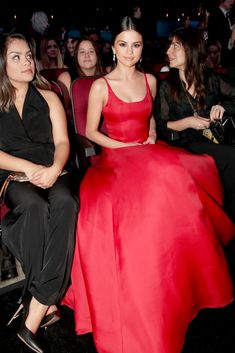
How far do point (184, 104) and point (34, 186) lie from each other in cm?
141

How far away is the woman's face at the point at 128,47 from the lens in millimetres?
2168

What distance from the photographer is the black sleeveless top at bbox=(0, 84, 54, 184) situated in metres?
1.98

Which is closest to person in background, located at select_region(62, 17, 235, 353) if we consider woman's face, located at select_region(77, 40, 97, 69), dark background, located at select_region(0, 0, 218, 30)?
woman's face, located at select_region(77, 40, 97, 69)

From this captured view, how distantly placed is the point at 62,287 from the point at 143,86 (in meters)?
1.53

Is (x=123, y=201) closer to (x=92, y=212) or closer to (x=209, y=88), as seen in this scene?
(x=92, y=212)

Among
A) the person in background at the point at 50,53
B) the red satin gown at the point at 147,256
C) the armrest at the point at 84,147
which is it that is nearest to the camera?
the red satin gown at the point at 147,256

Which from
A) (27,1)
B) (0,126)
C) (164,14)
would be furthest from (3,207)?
(164,14)

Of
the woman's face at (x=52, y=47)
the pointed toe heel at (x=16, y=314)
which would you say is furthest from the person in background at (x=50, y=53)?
the pointed toe heel at (x=16, y=314)

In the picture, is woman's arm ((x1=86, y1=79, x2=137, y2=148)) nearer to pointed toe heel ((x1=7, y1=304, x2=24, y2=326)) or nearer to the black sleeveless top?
the black sleeveless top

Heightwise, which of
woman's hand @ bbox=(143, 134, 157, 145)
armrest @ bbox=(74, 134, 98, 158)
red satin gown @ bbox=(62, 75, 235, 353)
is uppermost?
armrest @ bbox=(74, 134, 98, 158)

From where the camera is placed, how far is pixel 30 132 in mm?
2041

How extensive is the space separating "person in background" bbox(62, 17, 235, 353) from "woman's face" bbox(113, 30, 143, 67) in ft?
2.24

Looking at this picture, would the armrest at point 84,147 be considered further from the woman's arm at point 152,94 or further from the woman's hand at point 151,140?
the woman's arm at point 152,94

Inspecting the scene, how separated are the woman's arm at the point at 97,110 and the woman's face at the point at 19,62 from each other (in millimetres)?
470
